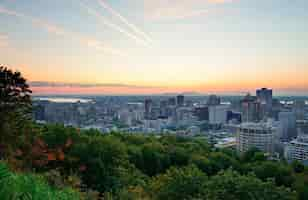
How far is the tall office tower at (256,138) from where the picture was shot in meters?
40.8

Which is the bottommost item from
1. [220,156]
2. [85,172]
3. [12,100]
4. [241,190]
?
[220,156]

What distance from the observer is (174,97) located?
79.5m

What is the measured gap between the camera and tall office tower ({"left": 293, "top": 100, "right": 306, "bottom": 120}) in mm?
59219

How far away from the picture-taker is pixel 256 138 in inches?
1622

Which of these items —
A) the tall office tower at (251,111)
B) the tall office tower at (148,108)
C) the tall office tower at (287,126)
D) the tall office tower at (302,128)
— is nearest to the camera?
the tall office tower at (302,128)

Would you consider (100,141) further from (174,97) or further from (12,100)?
(174,97)

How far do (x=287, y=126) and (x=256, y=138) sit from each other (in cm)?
1546

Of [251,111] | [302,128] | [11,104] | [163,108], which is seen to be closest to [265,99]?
[251,111]

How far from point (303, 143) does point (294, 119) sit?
20410mm

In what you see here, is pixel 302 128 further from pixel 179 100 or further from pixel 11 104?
pixel 11 104

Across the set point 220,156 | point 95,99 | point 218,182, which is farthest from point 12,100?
point 95,99

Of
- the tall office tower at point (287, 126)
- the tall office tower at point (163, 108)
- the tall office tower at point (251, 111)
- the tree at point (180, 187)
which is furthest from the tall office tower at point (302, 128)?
the tree at point (180, 187)

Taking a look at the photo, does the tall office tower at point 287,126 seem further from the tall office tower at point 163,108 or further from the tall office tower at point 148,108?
the tall office tower at point 148,108

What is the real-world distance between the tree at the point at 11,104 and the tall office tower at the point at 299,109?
6005 centimetres
